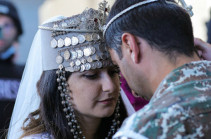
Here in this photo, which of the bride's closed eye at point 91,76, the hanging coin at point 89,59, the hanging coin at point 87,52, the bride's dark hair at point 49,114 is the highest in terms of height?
the hanging coin at point 87,52

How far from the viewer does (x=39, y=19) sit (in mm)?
3947

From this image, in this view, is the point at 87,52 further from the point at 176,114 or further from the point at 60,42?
the point at 176,114

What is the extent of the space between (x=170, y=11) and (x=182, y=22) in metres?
0.08

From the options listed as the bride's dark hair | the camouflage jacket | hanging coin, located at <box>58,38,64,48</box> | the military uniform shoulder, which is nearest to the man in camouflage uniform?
the camouflage jacket

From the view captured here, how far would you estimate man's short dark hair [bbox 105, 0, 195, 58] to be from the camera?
1447mm

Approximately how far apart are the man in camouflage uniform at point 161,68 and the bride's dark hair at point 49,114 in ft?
2.00

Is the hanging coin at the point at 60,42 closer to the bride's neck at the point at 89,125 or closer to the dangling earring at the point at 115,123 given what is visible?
the bride's neck at the point at 89,125

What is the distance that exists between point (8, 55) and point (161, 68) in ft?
8.69

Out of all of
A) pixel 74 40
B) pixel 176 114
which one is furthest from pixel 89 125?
pixel 176 114

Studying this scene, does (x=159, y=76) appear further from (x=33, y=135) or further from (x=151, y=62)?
(x=33, y=135)

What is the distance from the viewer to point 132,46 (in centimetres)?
147

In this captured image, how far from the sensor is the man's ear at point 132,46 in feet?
4.80

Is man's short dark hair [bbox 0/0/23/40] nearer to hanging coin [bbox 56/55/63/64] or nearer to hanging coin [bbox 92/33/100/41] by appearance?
hanging coin [bbox 56/55/63/64]

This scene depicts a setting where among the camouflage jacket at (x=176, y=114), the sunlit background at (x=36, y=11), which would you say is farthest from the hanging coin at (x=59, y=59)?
the sunlit background at (x=36, y=11)
